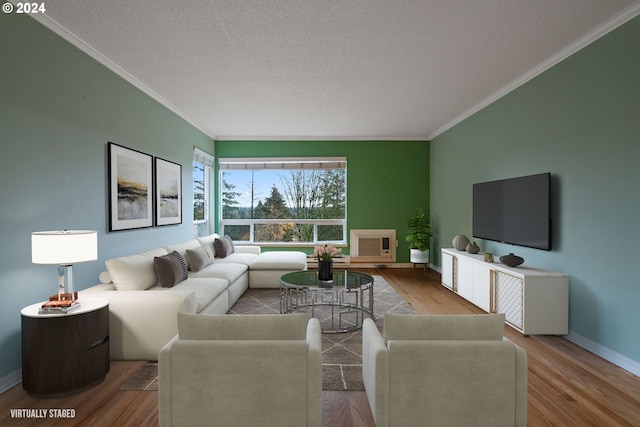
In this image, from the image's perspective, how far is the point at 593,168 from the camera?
308 centimetres

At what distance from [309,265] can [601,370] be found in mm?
5141

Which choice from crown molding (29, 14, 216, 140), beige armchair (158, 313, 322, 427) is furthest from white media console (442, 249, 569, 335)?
crown molding (29, 14, 216, 140)

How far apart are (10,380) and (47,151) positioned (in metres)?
1.73

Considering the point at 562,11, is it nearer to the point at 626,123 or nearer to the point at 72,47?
the point at 626,123

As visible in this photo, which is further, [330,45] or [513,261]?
[513,261]

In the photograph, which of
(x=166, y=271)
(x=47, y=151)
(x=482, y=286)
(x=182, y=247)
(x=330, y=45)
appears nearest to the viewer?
(x=47, y=151)

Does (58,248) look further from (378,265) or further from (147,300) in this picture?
(378,265)

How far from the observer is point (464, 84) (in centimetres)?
425

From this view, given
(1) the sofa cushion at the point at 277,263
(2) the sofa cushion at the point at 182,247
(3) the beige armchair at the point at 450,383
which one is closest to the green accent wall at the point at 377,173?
(1) the sofa cushion at the point at 277,263

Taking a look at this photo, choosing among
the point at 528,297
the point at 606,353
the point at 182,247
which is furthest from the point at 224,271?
the point at 606,353

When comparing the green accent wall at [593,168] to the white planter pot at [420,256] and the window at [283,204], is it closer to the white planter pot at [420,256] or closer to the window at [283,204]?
the white planter pot at [420,256]

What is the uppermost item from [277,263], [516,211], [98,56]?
[98,56]

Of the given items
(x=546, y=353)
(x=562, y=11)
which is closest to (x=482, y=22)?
(x=562, y=11)

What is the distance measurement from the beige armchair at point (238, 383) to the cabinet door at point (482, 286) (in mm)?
3049
